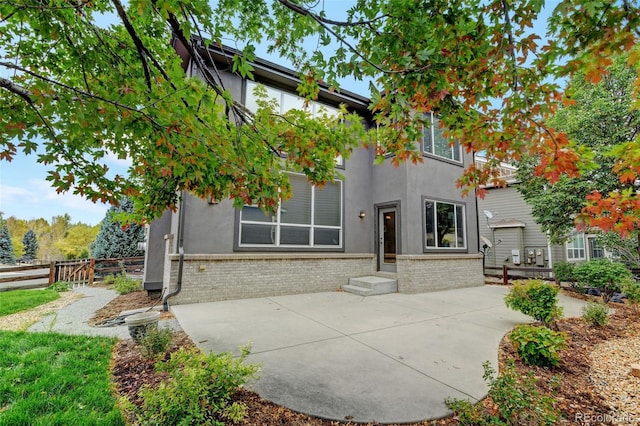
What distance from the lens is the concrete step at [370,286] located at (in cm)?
855

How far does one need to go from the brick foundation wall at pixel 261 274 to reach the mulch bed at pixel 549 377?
2488 mm

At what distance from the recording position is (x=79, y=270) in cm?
1157

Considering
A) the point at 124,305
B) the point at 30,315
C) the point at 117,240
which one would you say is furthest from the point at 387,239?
the point at 117,240

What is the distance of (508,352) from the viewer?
13.6 feet

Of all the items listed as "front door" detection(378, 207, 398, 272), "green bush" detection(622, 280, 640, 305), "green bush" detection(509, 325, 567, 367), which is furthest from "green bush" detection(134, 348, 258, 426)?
"green bush" detection(622, 280, 640, 305)

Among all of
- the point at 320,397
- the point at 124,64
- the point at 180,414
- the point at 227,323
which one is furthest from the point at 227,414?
the point at 124,64

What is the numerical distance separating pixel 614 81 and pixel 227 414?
48.6 ft

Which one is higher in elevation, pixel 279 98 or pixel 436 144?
pixel 279 98

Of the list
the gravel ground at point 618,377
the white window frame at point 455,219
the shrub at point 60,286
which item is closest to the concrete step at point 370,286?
the white window frame at point 455,219

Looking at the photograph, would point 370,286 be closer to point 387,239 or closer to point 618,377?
point 387,239

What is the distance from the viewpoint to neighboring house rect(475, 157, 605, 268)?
13.6 m

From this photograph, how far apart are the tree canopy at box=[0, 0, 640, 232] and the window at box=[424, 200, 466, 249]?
6.73 m

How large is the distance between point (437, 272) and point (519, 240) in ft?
25.3

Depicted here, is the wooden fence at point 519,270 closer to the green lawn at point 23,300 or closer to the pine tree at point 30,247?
the green lawn at point 23,300
